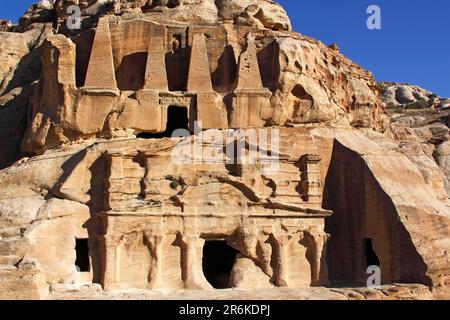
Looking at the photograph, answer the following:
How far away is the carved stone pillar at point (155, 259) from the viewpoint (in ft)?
79.1

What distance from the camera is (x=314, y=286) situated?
25.6 meters

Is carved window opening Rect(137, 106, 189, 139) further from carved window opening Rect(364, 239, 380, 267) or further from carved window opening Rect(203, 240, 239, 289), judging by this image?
carved window opening Rect(364, 239, 380, 267)

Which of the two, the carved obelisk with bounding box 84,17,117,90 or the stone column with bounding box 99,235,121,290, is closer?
the stone column with bounding box 99,235,121,290

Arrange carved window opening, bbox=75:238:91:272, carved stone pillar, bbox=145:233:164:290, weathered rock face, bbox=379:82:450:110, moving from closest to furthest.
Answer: carved stone pillar, bbox=145:233:164:290
carved window opening, bbox=75:238:91:272
weathered rock face, bbox=379:82:450:110

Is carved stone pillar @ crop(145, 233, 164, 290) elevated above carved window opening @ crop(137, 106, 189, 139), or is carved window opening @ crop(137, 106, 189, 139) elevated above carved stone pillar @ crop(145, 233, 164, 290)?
carved window opening @ crop(137, 106, 189, 139)

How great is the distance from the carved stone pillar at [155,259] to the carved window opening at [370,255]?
29.2ft

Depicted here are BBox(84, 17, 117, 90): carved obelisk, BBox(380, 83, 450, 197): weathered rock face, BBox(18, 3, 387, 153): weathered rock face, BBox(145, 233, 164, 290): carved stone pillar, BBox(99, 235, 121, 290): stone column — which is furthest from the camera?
BBox(380, 83, 450, 197): weathered rock face

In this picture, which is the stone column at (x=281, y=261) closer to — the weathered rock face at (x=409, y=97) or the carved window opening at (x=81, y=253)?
the carved window opening at (x=81, y=253)

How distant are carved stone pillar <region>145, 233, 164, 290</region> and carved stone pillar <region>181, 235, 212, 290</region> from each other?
0.88 m


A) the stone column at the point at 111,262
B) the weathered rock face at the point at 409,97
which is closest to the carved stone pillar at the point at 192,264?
the stone column at the point at 111,262

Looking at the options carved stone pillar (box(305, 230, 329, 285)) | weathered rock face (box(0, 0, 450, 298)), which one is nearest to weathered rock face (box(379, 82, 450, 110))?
weathered rock face (box(0, 0, 450, 298))

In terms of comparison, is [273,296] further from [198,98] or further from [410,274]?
[198,98]

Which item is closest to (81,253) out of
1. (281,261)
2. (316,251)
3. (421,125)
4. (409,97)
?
(281,261)

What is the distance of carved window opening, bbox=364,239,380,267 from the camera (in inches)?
1071
